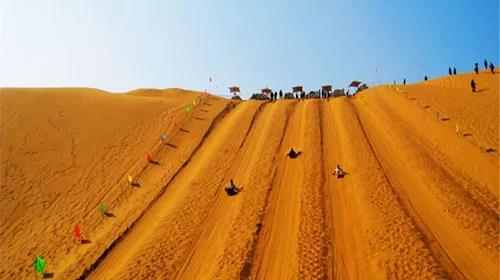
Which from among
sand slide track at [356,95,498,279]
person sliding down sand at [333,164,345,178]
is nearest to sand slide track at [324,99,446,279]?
person sliding down sand at [333,164,345,178]

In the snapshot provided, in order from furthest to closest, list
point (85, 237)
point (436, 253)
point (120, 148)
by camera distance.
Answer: point (120, 148)
point (85, 237)
point (436, 253)

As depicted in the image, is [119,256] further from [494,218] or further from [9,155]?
[494,218]

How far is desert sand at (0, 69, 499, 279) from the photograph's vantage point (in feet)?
66.8

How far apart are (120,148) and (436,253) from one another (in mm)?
23886

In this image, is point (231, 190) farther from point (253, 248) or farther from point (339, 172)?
point (339, 172)

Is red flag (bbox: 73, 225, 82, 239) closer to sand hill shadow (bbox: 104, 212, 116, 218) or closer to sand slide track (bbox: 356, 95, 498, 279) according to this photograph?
sand hill shadow (bbox: 104, 212, 116, 218)

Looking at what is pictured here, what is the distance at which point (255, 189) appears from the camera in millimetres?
27375

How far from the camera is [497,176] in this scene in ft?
87.6

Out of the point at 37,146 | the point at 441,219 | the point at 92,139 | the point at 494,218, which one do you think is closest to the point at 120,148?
the point at 92,139

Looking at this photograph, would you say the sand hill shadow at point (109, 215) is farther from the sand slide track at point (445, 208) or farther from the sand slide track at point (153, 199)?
the sand slide track at point (445, 208)

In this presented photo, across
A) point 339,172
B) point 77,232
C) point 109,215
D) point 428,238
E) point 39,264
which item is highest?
point 339,172

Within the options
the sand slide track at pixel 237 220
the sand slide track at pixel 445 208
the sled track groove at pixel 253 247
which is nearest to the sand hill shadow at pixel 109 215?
the sand slide track at pixel 237 220

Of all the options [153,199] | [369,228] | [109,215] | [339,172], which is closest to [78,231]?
[109,215]

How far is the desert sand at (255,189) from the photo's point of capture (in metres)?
20.4
